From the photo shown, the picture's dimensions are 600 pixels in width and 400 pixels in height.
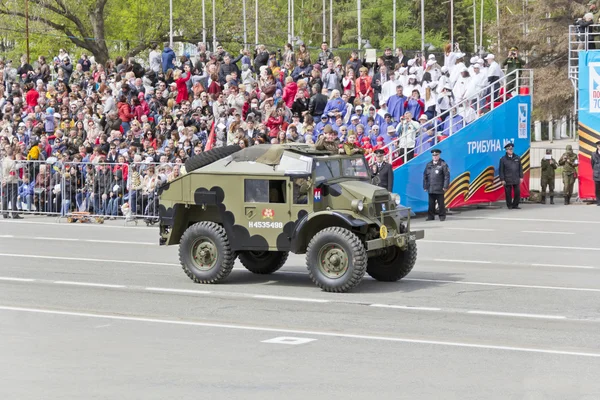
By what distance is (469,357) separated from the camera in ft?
38.0

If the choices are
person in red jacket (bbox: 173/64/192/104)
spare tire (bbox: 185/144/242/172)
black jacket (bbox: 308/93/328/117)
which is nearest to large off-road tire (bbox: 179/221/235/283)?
spare tire (bbox: 185/144/242/172)

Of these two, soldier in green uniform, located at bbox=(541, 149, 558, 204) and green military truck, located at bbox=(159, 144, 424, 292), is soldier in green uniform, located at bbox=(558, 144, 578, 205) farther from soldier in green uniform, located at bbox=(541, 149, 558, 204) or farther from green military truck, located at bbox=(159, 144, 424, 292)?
green military truck, located at bbox=(159, 144, 424, 292)

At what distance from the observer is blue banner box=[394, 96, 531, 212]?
2873cm

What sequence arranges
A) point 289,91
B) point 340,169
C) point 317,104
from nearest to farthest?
point 340,169, point 317,104, point 289,91

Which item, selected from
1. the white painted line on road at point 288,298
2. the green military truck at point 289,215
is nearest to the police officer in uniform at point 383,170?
the green military truck at point 289,215

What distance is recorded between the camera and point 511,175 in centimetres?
3047

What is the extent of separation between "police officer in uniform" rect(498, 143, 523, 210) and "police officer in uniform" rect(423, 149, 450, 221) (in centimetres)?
305

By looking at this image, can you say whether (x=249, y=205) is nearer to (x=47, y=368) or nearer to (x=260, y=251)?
(x=260, y=251)

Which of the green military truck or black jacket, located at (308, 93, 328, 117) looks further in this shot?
black jacket, located at (308, 93, 328, 117)

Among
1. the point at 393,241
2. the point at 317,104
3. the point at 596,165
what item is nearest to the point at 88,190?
the point at 317,104

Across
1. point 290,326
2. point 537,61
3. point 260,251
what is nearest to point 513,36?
point 537,61

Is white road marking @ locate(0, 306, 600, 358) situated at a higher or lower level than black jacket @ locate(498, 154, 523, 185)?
lower

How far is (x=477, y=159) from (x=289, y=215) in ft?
49.2

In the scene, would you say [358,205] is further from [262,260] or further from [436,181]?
[436,181]
